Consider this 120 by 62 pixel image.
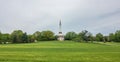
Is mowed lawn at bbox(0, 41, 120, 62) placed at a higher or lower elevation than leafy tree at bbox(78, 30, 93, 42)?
lower

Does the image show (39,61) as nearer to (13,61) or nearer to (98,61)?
(13,61)

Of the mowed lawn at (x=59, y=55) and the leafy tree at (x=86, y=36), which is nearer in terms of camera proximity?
the mowed lawn at (x=59, y=55)

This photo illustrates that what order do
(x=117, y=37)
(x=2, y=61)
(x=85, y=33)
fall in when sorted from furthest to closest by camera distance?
1. (x=85, y=33)
2. (x=117, y=37)
3. (x=2, y=61)

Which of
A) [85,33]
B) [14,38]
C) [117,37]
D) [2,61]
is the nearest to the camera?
[2,61]

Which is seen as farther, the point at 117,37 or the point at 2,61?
the point at 117,37

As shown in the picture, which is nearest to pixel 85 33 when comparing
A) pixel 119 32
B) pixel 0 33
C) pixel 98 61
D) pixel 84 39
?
pixel 84 39

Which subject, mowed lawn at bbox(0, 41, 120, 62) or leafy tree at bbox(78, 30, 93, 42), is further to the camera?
leafy tree at bbox(78, 30, 93, 42)

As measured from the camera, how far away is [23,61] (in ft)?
93.7

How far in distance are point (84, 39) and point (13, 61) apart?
16554cm

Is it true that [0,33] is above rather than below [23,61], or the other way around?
above

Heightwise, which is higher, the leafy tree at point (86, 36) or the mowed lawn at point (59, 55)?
the leafy tree at point (86, 36)

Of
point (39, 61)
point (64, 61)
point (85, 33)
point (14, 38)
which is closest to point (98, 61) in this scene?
point (64, 61)

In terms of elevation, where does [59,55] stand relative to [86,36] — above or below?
below

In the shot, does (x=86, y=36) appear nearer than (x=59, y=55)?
No
